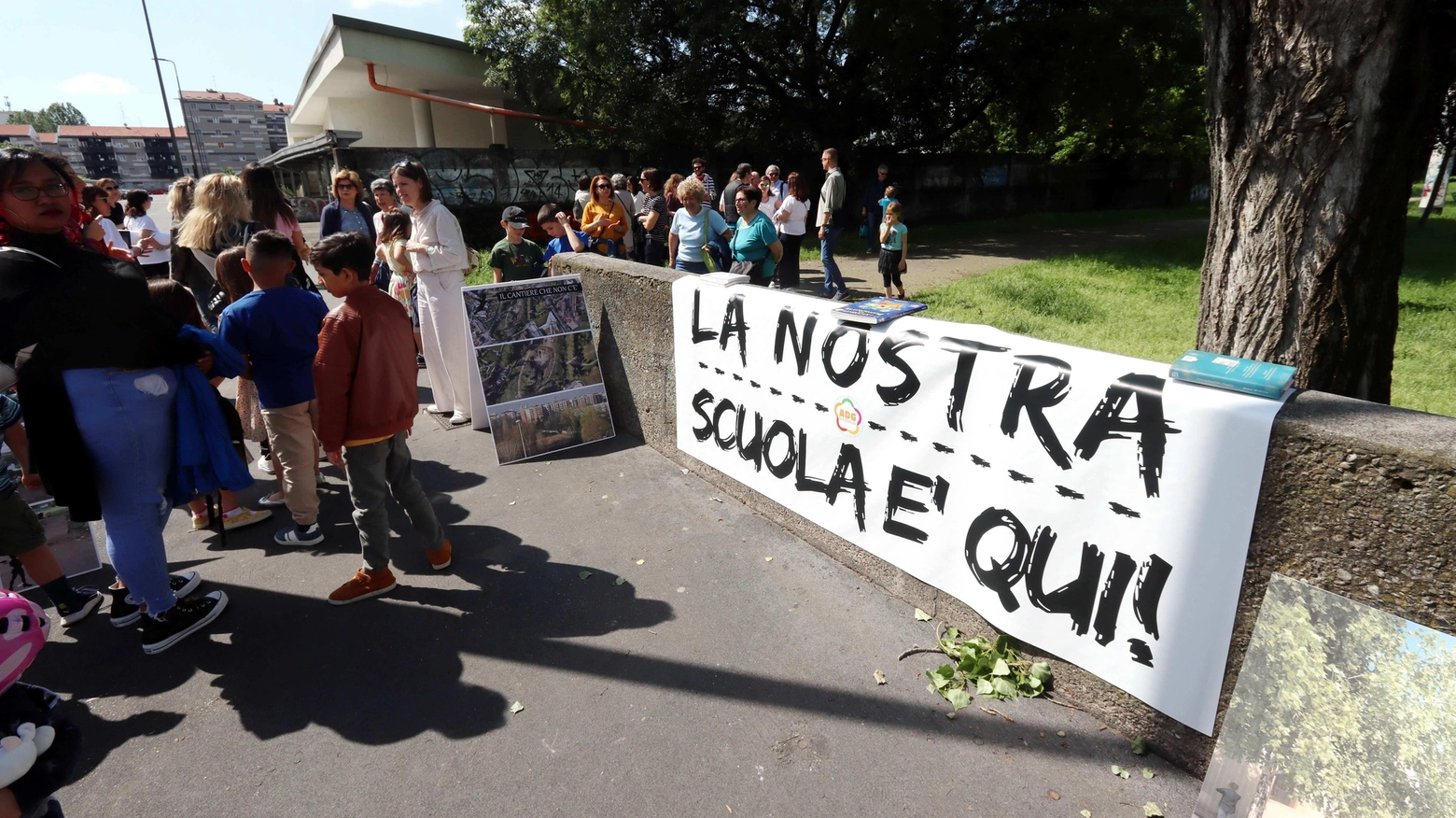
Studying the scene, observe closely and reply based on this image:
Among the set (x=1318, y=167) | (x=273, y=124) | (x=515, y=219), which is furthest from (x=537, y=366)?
(x=273, y=124)

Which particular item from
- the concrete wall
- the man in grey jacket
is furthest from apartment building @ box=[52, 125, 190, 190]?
the concrete wall

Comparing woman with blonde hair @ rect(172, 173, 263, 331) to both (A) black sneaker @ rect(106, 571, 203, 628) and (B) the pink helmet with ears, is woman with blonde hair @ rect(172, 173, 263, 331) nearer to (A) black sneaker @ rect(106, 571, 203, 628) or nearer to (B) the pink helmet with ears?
(A) black sneaker @ rect(106, 571, 203, 628)

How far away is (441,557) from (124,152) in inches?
6752

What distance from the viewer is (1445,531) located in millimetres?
1826

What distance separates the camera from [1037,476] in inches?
105

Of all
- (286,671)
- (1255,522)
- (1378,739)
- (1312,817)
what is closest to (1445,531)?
(1255,522)

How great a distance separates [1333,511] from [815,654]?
6.05 ft

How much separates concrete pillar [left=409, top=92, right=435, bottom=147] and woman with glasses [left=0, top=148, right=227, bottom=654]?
76.4 ft

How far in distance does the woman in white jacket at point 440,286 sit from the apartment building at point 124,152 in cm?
14937

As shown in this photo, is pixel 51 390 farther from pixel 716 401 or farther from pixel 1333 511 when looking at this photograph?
pixel 1333 511

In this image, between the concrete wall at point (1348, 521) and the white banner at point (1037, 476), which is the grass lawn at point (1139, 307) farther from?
the concrete wall at point (1348, 521)

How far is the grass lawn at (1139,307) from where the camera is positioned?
686cm

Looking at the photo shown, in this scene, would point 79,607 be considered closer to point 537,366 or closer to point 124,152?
point 537,366

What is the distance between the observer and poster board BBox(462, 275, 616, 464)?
517cm
